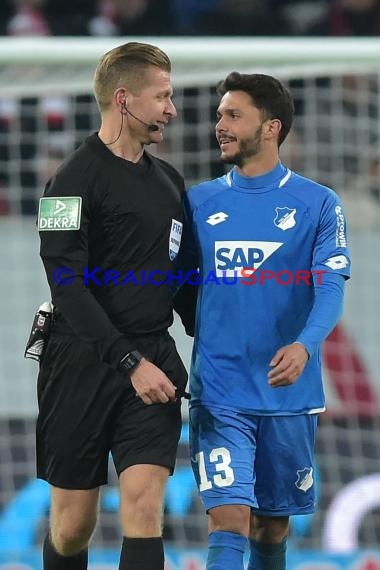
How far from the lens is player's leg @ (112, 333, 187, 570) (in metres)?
4.04

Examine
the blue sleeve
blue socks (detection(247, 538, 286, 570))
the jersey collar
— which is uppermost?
the jersey collar

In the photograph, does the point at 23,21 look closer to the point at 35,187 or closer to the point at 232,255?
the point at 35,187

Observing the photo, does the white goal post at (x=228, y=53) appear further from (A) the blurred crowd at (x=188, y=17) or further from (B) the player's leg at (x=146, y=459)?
(A) the blurred crowd at (x=188, y=17)

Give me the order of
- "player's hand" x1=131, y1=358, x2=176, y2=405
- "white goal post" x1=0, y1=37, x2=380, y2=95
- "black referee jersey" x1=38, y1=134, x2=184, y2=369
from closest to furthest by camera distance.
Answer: "player's hand" x1=131, y1=358, x2=176, y2=405 → "black referee jersey" x1=38, y1=134, x2=184, y2=369 → "white goal post" x1=0, y1=37, x2=380, y2=95

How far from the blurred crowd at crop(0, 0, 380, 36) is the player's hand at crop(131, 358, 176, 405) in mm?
6141

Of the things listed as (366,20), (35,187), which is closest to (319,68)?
(35,187)

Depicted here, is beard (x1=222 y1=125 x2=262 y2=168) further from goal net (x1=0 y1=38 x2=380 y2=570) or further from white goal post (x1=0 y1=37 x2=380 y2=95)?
goal net (x1=0 y1=38 x2=380 y2=570)

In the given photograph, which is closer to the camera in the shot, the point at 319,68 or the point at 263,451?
the point at 263,451

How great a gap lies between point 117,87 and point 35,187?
3.18 meters

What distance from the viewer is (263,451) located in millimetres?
4414

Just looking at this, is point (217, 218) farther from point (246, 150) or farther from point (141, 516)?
point (141, 516)

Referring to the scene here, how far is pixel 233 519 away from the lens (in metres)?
4.19

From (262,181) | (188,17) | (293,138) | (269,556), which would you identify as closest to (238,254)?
(262,181)

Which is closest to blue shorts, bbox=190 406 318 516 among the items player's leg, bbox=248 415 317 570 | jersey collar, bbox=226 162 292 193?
player's leg, bbox=248 415 317 570
